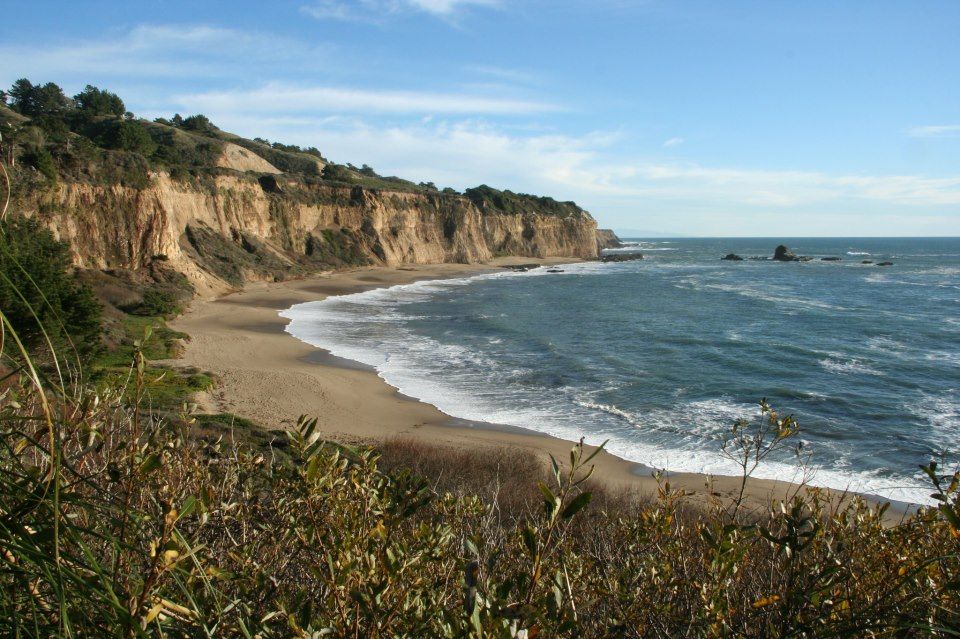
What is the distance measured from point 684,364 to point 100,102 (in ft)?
235

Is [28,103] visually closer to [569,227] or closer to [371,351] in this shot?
[371,351]

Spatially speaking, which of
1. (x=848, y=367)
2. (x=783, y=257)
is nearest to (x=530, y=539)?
(x=848, y=367)

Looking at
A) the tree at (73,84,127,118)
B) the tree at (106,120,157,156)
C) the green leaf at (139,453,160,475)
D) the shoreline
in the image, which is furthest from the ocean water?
the tree at (73,84,127,118)

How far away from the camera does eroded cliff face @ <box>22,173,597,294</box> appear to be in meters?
37.4

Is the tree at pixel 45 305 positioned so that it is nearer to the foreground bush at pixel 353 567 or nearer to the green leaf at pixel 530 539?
the foreground bush at pixel 353 567

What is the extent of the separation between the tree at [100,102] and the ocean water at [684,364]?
4257 cm

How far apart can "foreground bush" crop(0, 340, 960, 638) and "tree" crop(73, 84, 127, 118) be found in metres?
78.7

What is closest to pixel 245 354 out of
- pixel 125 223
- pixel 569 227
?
pixel 125 223

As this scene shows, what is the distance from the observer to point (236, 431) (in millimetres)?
15664

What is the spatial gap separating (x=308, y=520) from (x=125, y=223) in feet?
135

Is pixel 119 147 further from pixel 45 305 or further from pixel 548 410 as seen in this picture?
pixel 548 410

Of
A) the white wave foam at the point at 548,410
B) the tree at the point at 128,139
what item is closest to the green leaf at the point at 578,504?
the white wave foam at the point at 548,410

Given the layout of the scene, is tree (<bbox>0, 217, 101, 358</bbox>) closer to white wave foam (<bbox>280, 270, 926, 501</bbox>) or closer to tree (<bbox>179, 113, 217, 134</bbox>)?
white wave foam (<bbox>280, 270, 926, 501</bbox>)

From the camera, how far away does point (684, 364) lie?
28594mm
